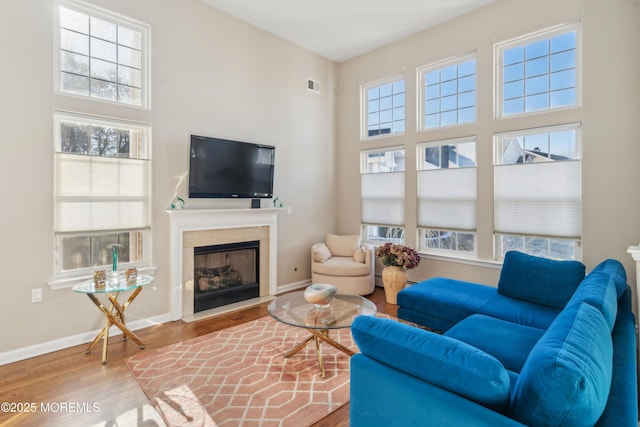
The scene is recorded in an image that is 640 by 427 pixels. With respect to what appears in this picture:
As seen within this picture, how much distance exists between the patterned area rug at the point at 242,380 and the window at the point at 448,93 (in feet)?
10.7

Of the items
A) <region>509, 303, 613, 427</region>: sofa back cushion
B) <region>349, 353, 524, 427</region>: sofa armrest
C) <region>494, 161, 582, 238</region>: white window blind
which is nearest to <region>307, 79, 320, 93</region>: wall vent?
<region>494, 161, 582, 238</region>: white window blind

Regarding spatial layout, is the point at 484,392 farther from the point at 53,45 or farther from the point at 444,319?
the point at 53,45

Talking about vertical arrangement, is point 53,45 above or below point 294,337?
above

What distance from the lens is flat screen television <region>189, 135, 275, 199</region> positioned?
4035 millimetres

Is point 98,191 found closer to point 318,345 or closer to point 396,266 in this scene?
point 318,345

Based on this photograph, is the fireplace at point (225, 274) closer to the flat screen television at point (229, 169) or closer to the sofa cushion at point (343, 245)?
the flat screen television at point (229, 169)

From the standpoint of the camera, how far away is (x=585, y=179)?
140 inches

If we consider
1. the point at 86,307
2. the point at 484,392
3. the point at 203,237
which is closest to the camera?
the point at 484,392

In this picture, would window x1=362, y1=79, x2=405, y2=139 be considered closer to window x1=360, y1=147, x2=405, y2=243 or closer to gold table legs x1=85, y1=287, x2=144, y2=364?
window x1=360, y1=147, x2=405, y2=243

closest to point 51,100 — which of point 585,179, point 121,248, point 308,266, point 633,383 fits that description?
point 121,248

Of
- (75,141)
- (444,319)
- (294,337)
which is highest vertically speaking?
(75,141)

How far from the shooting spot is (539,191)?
385 cm

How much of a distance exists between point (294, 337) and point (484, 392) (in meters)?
2.45

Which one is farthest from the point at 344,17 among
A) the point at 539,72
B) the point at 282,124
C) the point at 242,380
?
the point at 242,380
